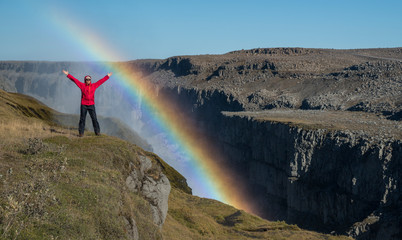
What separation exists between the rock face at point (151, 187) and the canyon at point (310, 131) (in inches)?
1209

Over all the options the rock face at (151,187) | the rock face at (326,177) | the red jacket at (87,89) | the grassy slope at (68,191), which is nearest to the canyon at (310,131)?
the rock face at (326,177)

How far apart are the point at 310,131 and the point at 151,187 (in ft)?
136

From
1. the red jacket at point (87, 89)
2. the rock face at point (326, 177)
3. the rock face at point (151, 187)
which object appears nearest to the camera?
the rock face at point (151, 187)

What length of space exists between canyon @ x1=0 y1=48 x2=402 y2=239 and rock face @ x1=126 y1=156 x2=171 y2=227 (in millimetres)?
30704

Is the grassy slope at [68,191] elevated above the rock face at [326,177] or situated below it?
above

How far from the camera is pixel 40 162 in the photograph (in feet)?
36.0

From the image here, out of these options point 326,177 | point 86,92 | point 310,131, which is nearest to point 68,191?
point 86,92

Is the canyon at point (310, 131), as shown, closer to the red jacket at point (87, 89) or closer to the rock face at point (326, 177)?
the rock face at point (326, 177)

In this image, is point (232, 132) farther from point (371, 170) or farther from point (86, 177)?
point (86, 177)

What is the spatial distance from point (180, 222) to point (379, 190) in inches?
1141

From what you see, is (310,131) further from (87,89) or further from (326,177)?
(87,89)

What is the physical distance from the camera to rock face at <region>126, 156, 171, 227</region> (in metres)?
14.4

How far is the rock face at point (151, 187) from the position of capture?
14391mm

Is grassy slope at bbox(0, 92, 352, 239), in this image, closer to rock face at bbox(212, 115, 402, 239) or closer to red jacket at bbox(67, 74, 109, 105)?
red jacket at bbox(67, 74, 109, 105)
